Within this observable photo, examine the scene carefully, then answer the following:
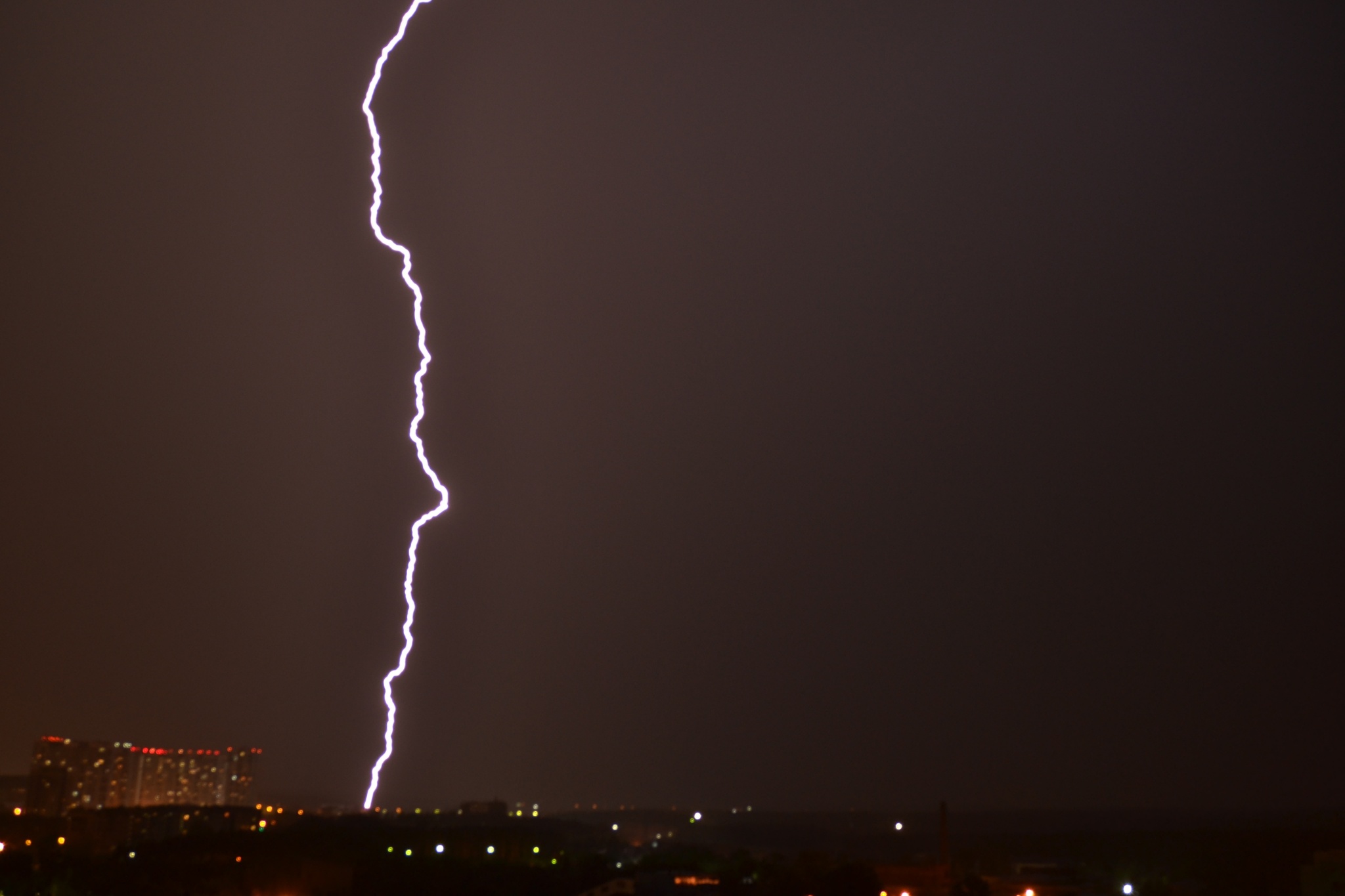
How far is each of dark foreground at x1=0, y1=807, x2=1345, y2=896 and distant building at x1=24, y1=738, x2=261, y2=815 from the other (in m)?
14.3

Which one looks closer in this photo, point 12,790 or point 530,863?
point 530,863

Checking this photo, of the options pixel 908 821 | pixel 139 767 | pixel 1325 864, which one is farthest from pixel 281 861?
pixel 908 821

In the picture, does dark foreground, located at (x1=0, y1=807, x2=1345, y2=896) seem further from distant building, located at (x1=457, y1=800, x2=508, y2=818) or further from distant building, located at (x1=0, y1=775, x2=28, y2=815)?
distant building, located at (x1=0, y1=775, x2=28, y2=815)

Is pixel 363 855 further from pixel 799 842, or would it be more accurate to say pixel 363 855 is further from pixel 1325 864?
pixel 799 842

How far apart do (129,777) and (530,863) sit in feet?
176

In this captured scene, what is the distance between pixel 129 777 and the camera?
70438 mm

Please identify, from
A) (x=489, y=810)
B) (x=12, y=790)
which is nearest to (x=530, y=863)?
(x=489, y=810)

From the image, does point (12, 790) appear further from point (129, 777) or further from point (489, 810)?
point (489, 810)

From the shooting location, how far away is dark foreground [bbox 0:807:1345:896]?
61.5 feet

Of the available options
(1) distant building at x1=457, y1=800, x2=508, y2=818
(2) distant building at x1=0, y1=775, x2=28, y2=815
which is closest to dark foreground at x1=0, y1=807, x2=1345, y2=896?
(1) distant building at x1=457, y1=800, x2=508, y2=818

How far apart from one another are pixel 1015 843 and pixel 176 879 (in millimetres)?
51782

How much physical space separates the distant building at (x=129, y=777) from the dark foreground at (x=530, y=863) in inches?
562

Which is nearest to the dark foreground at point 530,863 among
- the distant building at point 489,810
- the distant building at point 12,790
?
the distant building at point 489,810

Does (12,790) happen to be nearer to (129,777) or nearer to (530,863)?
(129,777)
